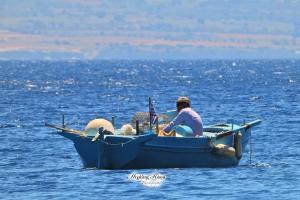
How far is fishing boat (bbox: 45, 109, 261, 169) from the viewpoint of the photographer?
1332 inches

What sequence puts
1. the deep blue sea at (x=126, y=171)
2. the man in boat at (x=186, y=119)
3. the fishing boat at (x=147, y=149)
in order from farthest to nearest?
1. the man in boat at (x=186, y=119)
2. the fishing boat at (x=147, y=149)
3. the deep blue sea at (x=126, y=171)

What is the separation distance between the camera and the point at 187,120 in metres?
34.8

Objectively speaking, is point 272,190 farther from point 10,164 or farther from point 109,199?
point 10,164

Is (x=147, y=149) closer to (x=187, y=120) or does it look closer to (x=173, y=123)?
(x=173, y=123)

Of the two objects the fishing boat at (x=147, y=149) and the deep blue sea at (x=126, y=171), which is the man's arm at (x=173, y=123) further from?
the deep blue sea at (x=126, y=171)

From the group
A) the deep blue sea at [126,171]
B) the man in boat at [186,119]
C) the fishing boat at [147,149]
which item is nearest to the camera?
the deep blue sea at [126,171]

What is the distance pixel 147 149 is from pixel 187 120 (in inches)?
60.6

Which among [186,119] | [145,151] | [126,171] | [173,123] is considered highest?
[186,119]

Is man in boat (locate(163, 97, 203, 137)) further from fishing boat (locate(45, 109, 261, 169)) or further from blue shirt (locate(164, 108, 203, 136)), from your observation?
fishing boat (locate(45, 109, 261, 169))

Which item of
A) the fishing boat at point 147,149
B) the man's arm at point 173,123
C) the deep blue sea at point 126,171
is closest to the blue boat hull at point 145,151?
the fishing boat at point 147,149

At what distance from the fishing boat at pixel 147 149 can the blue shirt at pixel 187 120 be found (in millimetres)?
162

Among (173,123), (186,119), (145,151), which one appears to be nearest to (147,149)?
(145,151)

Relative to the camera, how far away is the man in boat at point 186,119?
3469 centimetres

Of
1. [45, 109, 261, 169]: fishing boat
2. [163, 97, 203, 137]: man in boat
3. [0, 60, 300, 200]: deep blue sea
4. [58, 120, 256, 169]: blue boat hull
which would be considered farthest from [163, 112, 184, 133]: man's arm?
[0, 60, 300, 200]: deep blue sea
